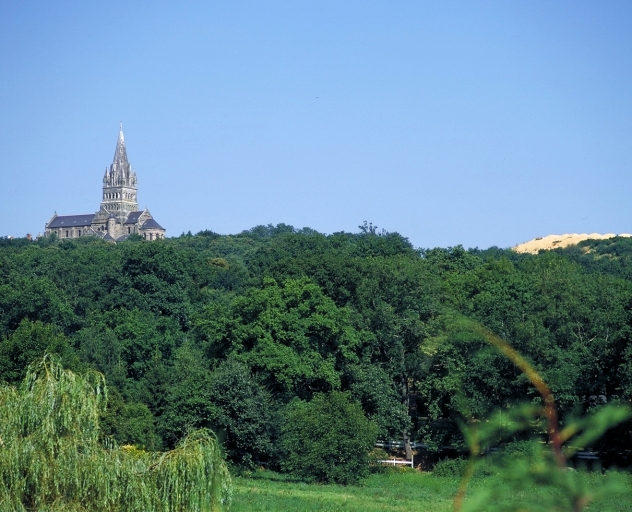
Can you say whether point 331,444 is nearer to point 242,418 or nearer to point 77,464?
point 242,418

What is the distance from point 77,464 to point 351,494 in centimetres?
1694

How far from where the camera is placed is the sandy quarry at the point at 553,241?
131 meters

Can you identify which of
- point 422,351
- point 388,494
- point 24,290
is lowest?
point 388,494

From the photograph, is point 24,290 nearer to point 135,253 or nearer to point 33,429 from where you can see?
point 135,253

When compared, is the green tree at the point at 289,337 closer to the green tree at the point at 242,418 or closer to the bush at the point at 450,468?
the green tree at the point at 242,418

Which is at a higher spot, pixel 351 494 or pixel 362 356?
pixel 362 356

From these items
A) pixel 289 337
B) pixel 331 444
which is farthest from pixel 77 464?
pixel 289 337

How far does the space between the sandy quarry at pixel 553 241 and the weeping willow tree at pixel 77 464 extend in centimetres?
11485

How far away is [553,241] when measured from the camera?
138250 mm

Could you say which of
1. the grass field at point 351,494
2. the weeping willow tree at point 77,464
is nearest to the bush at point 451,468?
the grass field at point 351,494

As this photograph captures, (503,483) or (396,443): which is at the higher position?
(503,483)

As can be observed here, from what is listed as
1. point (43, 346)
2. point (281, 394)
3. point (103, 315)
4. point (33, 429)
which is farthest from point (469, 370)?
point (103, 315)

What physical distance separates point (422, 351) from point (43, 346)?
58.6 feet

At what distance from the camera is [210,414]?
3916 cm
